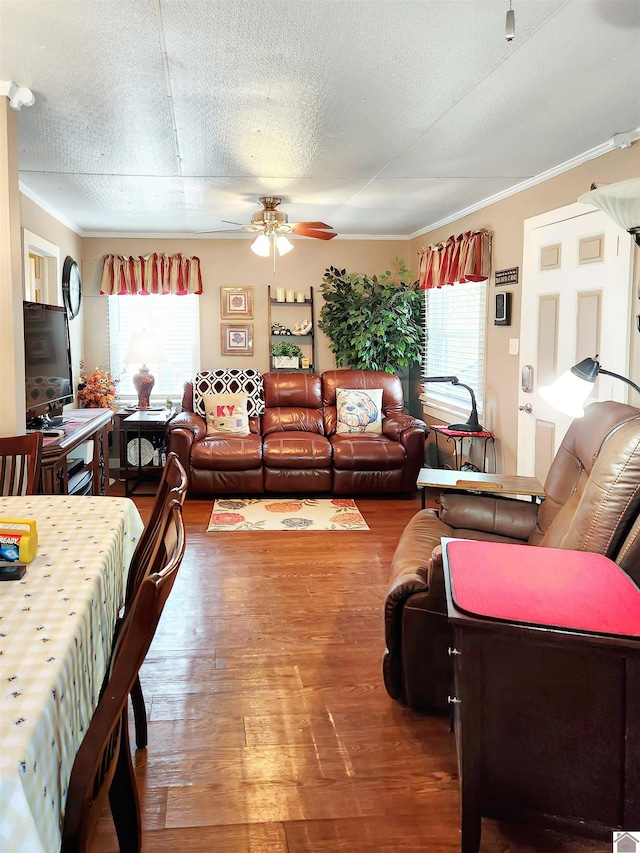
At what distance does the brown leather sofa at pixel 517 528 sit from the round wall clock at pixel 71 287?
4125 mm

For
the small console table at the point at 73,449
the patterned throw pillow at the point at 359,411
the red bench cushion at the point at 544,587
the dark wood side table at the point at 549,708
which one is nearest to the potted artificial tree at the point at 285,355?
the patterned throw pillow at the point at 359,411

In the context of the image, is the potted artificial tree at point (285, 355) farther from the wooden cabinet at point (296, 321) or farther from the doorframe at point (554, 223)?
the doorframe at point (554, 223)

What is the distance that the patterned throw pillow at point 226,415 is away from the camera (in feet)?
20.0

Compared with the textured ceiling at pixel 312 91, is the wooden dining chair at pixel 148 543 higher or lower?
lower

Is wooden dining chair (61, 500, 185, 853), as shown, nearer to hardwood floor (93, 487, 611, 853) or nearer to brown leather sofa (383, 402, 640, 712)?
hardwood floor (93, 487, 611, 853)

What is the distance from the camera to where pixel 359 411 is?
20.5 ft

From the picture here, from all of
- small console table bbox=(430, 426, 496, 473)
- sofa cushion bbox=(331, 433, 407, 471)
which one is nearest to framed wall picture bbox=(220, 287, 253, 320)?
sofa cushion bbox=(331, 433, 407, 471)

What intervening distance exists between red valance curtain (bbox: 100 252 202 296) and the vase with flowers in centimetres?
90

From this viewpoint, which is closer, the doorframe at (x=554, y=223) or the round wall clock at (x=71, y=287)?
the doorframe at (x=554, y=223)

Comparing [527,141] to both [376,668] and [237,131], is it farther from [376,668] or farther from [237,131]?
[376,668]

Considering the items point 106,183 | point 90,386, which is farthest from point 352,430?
point 106,183

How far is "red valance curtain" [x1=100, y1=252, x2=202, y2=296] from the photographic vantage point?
6.67 meters

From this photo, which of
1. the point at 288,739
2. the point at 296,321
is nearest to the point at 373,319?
the point at 296,321

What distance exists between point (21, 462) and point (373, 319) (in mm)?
4299
